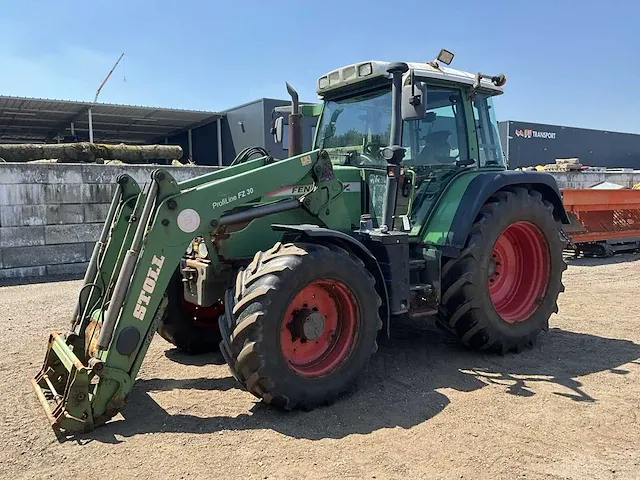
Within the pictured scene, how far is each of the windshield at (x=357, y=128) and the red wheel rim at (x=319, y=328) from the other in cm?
152

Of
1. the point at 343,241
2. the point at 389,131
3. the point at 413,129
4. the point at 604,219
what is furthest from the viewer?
the point at 604,219

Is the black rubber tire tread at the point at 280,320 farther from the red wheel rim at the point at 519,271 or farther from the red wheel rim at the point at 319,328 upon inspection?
the red wheel rim at the point at 519,271

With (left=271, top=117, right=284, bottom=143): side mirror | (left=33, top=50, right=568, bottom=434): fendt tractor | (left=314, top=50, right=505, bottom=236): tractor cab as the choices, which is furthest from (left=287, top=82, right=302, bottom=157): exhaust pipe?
(left=271, top=117, right=284, bottom=143): side mirror

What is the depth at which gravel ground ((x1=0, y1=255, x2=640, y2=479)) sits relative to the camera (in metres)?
3.05

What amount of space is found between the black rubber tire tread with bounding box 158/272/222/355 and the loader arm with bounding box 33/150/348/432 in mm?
746

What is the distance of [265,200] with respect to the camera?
14.1 feet

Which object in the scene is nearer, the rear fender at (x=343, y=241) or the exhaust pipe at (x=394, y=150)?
the rear fender at (x=343, y=241)

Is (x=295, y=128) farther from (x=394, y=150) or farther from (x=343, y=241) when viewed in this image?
(x=343, y=241)

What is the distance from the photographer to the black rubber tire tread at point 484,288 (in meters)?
4.73

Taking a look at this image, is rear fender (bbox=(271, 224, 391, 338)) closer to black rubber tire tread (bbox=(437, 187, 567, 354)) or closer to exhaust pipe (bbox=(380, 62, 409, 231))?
exhaust pipe (bbox=(380, 62, 409, 231))

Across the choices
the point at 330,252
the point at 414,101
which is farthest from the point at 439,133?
the point at 330,252

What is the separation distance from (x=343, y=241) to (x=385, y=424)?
1.32 metres

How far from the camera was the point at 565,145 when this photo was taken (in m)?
28.3

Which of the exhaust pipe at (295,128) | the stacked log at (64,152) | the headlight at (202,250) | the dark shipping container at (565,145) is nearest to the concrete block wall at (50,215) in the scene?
the stacked log at (64,152)
